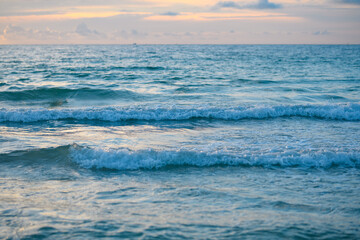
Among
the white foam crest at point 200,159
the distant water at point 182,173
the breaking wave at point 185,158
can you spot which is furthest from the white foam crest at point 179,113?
the white foam crest at point 200,159

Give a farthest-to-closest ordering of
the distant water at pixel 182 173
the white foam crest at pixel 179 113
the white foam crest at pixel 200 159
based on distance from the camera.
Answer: the white foam crest at pixel 179 113, the white foam crest at pixel 200 159, the distant water at pixel 182 173

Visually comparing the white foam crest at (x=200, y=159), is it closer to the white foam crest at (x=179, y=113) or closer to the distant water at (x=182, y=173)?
the distant water at (x=182, y=173)

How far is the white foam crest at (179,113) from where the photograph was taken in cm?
1100

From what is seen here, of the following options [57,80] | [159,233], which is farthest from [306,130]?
[57,80]

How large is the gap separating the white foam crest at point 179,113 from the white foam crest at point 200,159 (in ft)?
15.3

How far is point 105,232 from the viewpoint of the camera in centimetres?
372

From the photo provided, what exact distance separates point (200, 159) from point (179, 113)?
5.21m

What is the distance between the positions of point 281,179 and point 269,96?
34.9 ft

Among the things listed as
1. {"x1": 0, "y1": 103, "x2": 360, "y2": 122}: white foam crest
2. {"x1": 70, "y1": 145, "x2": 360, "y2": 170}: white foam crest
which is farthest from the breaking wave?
{"x1": 0, "y1": 103, "x2": 360, "y2": 122}: white foam crest

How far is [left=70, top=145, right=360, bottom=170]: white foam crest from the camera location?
241 inches

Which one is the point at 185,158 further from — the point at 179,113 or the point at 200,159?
the point at 179,113

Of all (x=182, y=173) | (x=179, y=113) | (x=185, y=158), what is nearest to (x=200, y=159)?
(x=185, y=158)

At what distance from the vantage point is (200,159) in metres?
6.30

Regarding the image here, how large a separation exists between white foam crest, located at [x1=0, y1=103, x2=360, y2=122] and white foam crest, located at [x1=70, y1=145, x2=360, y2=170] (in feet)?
15.3
